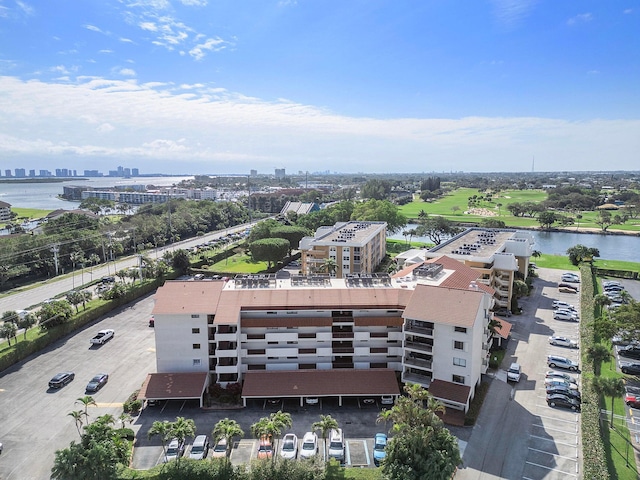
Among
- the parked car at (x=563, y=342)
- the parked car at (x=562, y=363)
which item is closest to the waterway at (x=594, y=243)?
the parked car at (x=563, y=342)

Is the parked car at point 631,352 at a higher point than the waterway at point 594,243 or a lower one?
higher

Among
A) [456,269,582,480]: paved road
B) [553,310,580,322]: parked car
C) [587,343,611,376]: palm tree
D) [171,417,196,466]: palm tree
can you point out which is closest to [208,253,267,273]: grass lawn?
[456,269,582,480]: paved road

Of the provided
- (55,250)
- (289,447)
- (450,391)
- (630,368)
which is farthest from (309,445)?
(55,250)

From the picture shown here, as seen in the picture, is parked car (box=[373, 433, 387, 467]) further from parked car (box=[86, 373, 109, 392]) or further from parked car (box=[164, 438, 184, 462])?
parked car (box=[86, 373, 109, 392])

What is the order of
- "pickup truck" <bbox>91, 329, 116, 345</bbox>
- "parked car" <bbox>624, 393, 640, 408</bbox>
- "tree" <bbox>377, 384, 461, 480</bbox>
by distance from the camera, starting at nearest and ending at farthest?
"tree" <bbox>377, 384, 461, 480</bbox> < "parked car" <bbox>624, 393, 640, 408</bbox> < "pickup truck" <bbox>91, 329, 116, 345</bbox>

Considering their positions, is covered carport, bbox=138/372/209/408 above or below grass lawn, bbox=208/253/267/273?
above

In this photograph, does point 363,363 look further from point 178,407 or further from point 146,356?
point 146,356

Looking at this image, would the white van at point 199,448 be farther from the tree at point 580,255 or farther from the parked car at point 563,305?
the tree at point 580,255
